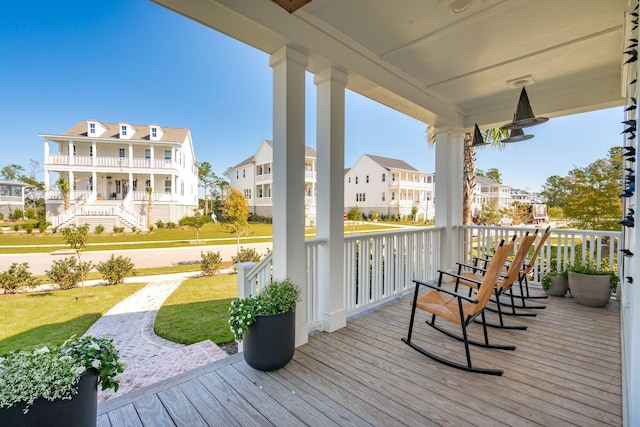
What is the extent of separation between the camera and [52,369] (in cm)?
115

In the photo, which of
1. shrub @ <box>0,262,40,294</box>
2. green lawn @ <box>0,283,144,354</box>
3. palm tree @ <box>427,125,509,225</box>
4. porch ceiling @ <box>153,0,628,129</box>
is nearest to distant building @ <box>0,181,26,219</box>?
shrub @ <box>0,262,40,294</box>

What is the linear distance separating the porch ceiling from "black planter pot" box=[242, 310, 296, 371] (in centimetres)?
228

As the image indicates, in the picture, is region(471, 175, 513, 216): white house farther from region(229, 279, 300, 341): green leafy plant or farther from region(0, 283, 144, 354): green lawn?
region(0, 283, 144, 354): green lawn

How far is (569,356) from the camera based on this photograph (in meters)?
2.39

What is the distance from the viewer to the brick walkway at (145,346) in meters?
2.95

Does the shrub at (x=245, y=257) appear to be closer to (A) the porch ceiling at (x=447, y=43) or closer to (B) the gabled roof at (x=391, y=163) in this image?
(A) the porch ceiling at (x=447, y=43)

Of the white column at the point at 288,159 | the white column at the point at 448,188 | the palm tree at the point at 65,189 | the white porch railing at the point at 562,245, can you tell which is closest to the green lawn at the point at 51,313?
the palm tree at the point at 65,189

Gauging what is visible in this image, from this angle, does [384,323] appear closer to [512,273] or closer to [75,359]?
[512,273]

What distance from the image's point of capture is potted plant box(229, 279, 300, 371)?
Result: 6.88 feet

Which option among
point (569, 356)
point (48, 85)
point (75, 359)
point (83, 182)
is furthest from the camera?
point (83, 182)

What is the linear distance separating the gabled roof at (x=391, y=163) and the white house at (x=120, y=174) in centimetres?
1022

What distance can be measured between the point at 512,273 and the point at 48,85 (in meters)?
9.31

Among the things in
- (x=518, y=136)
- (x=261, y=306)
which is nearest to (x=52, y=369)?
(x=261, y=306)

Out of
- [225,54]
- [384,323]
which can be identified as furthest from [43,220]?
[384,323]
